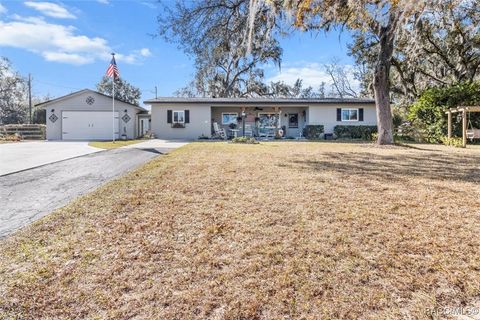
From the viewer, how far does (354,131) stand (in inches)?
791

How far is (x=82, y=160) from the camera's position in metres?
8.86

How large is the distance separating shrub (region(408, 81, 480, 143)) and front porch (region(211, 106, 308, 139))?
6901 mm

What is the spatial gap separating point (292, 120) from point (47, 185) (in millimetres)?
17926

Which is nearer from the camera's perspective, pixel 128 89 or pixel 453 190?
pixel 453 190

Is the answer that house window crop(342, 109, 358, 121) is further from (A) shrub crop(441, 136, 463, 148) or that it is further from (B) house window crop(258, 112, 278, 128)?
(A) shrub crop(441, 136, 463, 148)

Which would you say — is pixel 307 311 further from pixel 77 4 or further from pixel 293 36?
pixel 77 4

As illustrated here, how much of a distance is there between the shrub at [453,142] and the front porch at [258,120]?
8383 millimetres

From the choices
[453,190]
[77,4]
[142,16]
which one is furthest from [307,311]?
[77,4]

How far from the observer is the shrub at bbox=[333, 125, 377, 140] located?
19.9 meters

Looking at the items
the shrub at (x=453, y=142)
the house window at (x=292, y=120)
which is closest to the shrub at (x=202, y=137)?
the house window at (x=292, y=120)

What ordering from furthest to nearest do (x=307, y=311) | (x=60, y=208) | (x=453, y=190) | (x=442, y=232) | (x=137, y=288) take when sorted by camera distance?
1. (x=453, y=190)
2. (x=60, y=208)
3. (x=442, y=232)
4. (x=137, y=288)
5. (x=307, y=311)

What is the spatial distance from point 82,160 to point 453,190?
8356 mm

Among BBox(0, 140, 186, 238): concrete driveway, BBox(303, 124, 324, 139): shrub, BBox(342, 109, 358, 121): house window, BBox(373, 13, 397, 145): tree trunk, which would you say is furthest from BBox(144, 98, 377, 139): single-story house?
BBox(0, 140, 186, 238): concrete driveway

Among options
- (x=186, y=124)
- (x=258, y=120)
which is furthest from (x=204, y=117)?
(x=258, y=120)
